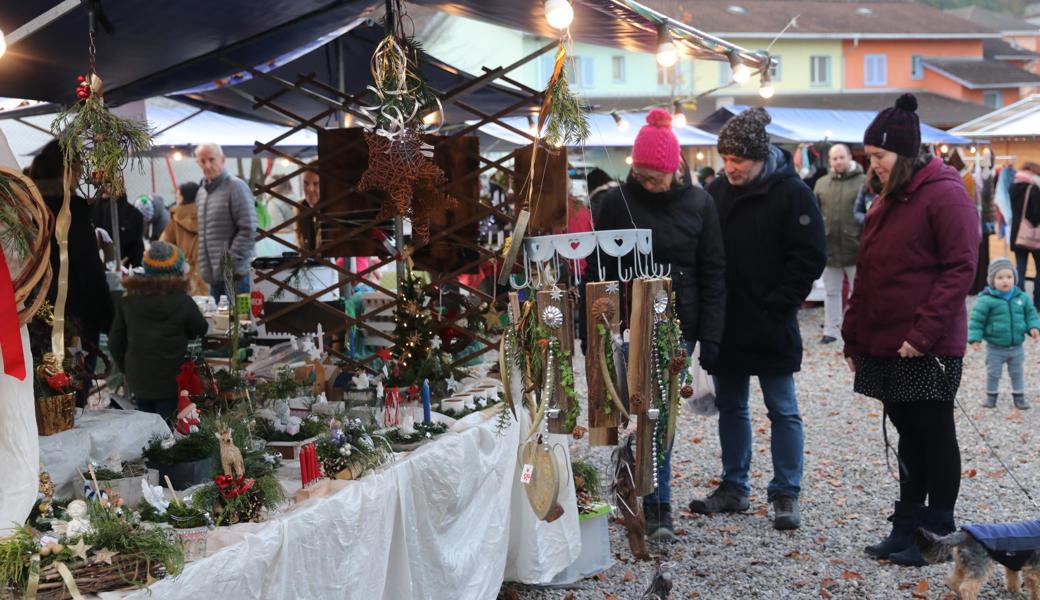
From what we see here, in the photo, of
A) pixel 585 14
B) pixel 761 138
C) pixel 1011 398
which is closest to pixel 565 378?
pixel 761 138

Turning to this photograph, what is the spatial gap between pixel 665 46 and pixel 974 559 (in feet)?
9.07

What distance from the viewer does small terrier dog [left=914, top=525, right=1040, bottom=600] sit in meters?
3.96

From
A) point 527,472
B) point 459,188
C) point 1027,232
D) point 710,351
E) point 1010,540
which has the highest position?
point 459,188

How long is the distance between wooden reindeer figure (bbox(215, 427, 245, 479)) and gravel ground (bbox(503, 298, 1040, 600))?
1746 millimetres

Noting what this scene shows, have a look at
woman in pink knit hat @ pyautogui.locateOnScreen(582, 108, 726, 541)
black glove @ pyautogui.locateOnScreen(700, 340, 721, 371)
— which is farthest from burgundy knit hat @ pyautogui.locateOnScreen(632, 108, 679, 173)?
black glove @ pyautogui.locateOnScreen(700, 340, 721, 371)

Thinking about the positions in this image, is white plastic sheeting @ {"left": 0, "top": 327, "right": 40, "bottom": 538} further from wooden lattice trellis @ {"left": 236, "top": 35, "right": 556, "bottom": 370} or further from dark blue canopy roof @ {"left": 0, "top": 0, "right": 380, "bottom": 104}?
wooden lattice trellis @ {"left": 236, "top": 35, "right": 556, "bottom": 370}

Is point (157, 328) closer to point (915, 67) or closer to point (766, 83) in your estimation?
point (766, 83)

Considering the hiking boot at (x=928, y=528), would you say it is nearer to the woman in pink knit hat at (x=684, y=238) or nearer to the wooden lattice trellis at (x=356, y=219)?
the woman in pink knit hat at (x=684, y=238)

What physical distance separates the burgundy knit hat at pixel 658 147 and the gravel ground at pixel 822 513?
5.14 ft

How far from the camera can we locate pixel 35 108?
7.40 m

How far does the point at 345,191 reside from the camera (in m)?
5.07

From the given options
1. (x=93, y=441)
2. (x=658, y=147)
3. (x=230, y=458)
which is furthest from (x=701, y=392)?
(x=93, y=441)

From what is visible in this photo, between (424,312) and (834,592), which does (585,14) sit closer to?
(424,312)

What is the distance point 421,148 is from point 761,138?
165 centimetres
